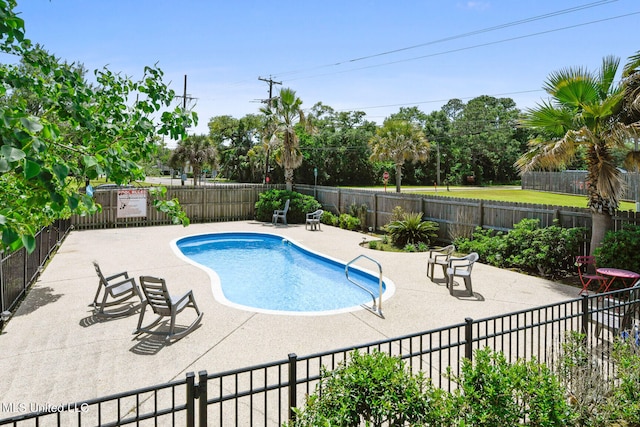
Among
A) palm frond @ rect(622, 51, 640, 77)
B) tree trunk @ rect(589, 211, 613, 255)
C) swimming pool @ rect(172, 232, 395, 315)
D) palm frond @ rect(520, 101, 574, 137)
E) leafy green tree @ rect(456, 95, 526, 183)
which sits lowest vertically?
swimming pool @ rect(172, 232, 395, 315)

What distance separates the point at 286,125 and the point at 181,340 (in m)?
15.0

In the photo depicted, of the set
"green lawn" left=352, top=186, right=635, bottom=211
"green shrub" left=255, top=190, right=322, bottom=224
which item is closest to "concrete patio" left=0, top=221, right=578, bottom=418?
"green shrub" left=255, top=190, right=322, bottom=224

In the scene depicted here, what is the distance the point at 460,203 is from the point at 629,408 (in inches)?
416

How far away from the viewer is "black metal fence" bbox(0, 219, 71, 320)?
684 centimetres

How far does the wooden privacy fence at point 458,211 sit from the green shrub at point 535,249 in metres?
0.44

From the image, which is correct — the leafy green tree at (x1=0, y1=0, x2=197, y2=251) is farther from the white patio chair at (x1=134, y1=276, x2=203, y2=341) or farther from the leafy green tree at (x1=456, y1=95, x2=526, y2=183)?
the leafy green tree at (x1=456, y1=95, x2=526, y2=183)

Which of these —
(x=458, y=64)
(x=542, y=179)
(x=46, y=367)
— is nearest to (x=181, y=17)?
(x=46, y=367)

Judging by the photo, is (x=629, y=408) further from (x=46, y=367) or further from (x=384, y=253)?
(x=384, y=253)

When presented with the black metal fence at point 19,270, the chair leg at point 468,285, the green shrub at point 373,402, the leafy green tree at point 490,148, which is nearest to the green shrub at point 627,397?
the green shrub at point 373,402

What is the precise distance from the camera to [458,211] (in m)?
13.8

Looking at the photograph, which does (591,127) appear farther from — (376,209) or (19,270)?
(19,270)

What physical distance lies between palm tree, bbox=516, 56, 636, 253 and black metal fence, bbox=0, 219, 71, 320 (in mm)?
9776

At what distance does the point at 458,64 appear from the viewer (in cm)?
2391

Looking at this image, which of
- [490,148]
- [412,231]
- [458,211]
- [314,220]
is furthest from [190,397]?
[490,148]
